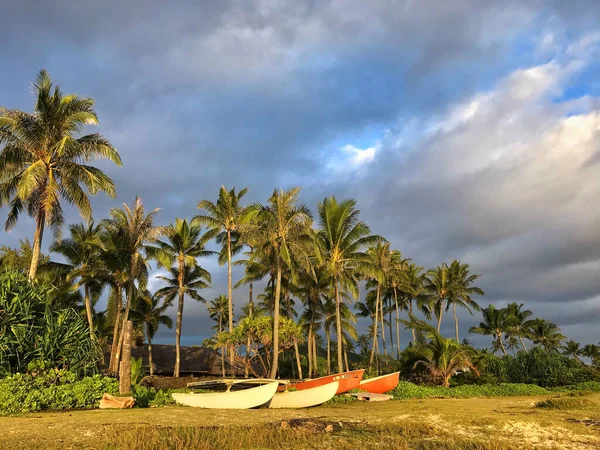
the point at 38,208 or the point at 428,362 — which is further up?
the point at 38,208

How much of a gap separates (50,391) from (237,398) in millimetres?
6495

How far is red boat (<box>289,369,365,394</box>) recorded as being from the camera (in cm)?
2267

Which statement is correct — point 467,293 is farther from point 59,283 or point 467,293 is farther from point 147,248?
point 59,283

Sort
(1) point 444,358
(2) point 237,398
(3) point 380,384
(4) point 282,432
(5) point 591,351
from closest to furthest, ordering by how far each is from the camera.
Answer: (4) point 282,432 → (2) point 237,398 → (3) point 380,384 → (1) point 444,358 → (5) point 591,351

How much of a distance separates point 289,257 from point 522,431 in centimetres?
1735

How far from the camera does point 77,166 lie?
827 inches

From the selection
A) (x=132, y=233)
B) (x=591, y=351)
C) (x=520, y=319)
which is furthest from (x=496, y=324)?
(x=132, y=233)

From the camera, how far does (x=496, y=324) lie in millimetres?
51031

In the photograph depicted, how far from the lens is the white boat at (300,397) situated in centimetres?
1884

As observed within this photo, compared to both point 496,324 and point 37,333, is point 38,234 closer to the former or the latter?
point 37,333

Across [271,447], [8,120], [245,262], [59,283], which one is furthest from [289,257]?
[59,283]

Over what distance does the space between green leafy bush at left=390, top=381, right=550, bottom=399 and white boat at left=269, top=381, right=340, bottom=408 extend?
9.01 m

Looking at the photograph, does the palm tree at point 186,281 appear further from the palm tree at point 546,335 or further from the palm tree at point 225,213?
the palm tree at point 546,335

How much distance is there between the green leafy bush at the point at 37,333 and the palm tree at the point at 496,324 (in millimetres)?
45653
